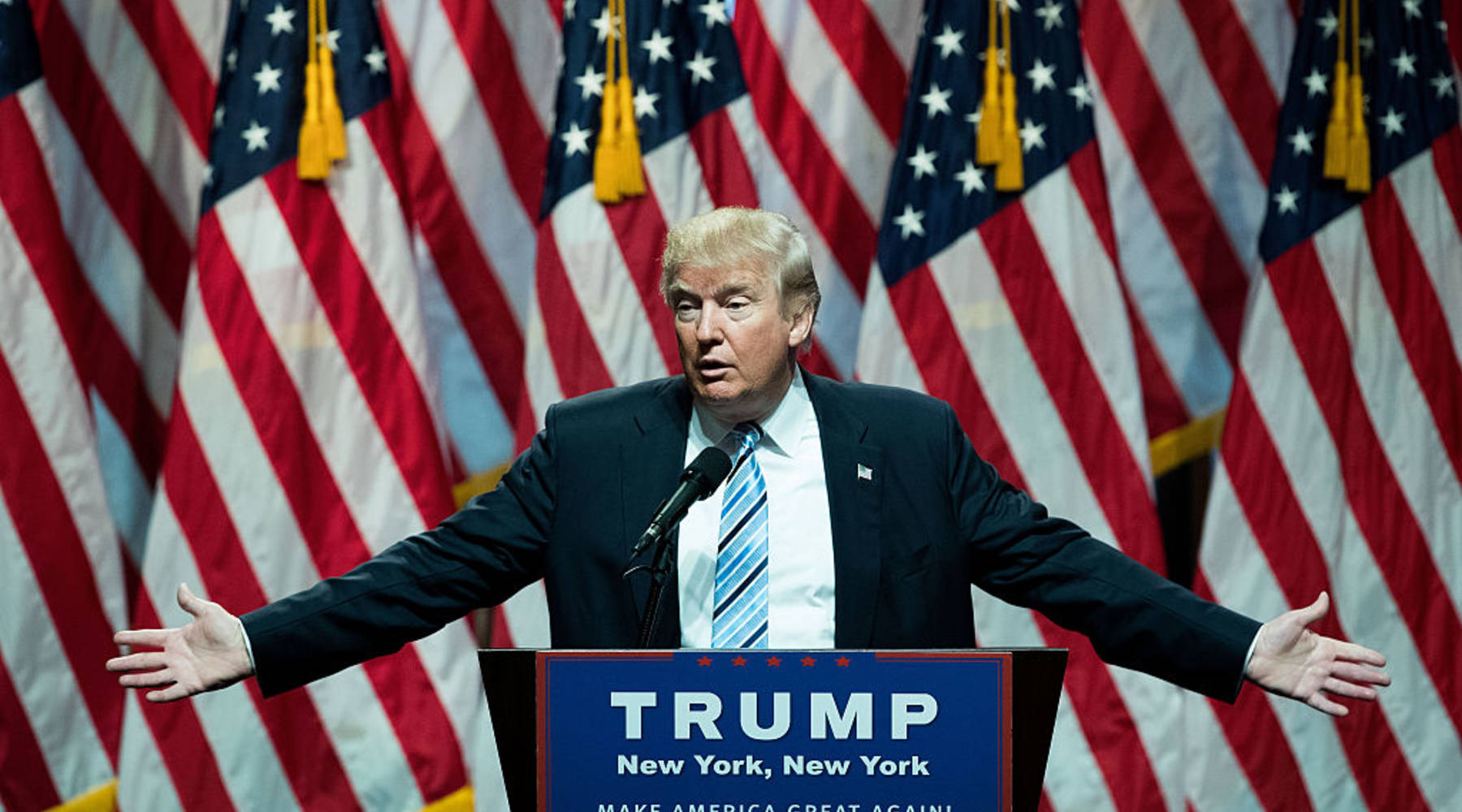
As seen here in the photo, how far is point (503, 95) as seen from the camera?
13.8 feet

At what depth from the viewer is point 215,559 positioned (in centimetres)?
379

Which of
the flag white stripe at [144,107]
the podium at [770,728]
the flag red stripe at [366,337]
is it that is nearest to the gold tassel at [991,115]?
the flag red stripe at [366,337]

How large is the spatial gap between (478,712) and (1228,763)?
1.82 m

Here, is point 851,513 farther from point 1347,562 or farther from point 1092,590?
point 1347,562

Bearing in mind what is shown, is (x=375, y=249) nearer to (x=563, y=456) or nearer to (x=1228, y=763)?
(x=563, y=456)

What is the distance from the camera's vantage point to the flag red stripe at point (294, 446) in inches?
150

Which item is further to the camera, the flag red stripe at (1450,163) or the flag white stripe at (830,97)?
the flag white stripe at (830,97)

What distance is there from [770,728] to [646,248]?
7.31 feet

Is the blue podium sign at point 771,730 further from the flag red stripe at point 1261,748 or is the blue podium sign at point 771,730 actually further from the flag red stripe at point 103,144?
the flag red stripe at point 103,144

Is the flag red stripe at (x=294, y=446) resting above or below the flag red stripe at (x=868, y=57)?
below

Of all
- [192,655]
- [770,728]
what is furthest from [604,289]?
[770,728]

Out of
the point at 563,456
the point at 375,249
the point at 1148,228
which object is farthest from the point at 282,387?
the point at 1148,228

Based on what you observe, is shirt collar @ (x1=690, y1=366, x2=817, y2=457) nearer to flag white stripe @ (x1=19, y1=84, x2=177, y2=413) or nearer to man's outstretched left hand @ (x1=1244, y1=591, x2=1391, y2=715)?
man's outstretched left hand @ (x1=1244, y1=591, x2=1391, y2=715)

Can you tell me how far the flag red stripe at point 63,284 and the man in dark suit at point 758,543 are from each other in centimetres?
204
